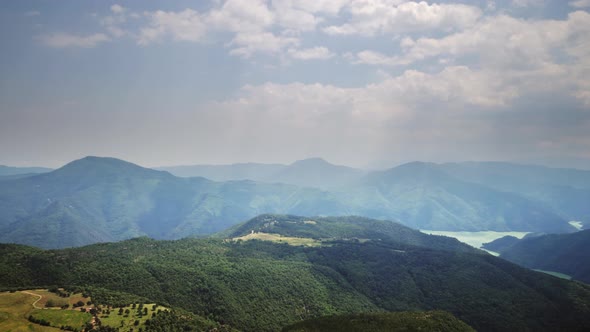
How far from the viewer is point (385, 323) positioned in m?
131

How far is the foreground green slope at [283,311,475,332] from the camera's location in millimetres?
127438

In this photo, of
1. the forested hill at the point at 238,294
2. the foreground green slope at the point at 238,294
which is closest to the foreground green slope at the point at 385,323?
the forested hill at the point at 238,294

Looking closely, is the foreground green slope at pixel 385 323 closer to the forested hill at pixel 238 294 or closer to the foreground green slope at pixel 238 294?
the forested hill at pixel 238 294

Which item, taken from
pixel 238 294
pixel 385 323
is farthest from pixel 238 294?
pixel 385 323

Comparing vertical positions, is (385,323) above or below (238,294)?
above

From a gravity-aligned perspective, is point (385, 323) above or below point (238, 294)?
above

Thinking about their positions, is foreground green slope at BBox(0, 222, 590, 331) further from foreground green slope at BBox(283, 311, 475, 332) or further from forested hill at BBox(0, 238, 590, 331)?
foreground green slope at BBox(283, 311, 475, 332)

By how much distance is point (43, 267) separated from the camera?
154 m

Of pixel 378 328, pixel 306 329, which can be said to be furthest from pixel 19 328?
pixel 378 328

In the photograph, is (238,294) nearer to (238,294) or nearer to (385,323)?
(238,294)

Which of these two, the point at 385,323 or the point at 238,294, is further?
the point at 238,294

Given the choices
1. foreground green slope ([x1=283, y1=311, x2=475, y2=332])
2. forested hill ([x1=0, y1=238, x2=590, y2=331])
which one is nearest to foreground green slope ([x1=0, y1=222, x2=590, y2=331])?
forested hill ([x1=0, y1=238, x2=590, y2=331])

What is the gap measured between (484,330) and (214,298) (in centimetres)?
13860

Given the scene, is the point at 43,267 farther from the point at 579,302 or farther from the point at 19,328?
the point at 579,302
